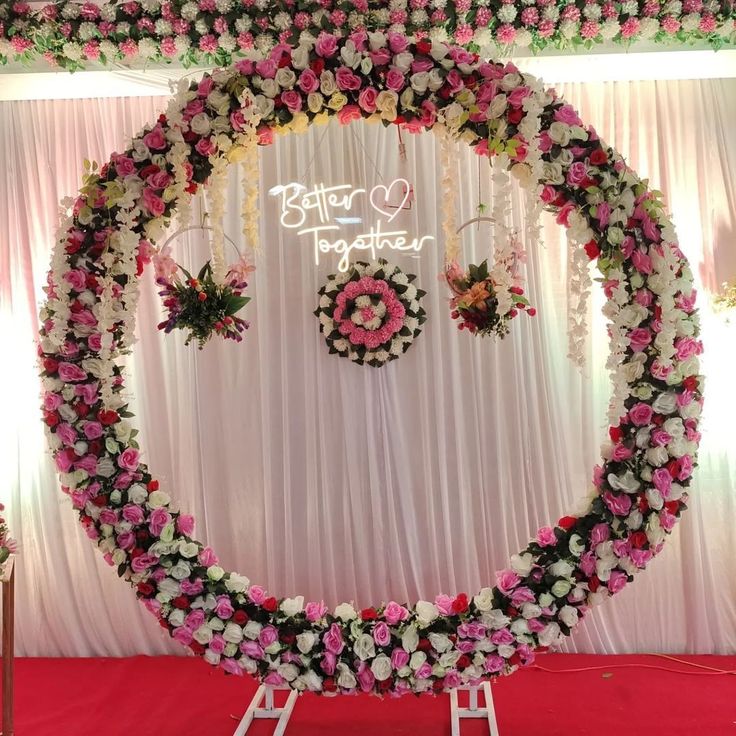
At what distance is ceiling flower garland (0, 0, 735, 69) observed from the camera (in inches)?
139

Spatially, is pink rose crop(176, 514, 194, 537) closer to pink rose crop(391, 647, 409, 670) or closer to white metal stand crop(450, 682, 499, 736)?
pink rose crop(391, 647, 409, 670)

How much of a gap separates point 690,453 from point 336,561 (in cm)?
220

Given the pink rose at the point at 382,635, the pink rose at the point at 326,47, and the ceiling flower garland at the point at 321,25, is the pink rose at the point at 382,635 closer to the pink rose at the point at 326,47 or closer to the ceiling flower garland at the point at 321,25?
the pink rose at the point at 326,47

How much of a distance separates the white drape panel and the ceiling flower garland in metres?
0.62

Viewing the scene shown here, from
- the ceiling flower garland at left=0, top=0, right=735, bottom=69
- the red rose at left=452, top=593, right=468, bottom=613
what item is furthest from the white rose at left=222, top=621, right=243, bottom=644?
the ceiling flower garland at left=0, top=0, right=735, bottom=69

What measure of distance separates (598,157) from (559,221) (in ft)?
0.94

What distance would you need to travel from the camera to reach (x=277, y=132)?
2936 millimetres

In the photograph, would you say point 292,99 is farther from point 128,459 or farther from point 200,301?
point 128,459

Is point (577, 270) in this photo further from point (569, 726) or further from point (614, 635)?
point (614, 635)

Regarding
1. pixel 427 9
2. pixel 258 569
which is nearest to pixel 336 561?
pixel 258 569

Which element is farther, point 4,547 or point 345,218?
point 345,218

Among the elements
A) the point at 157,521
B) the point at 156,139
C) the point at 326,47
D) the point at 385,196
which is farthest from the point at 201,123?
the point at 157,521

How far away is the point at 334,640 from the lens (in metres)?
2.88

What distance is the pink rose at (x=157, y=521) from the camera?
292 cm
